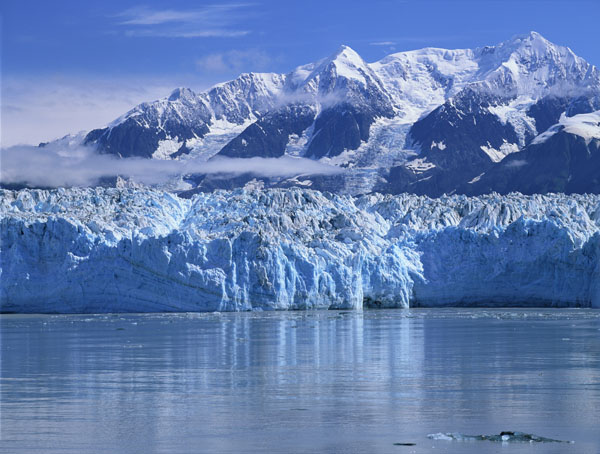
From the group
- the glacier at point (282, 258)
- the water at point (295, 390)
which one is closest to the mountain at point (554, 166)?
the glacier at point (282, 258)

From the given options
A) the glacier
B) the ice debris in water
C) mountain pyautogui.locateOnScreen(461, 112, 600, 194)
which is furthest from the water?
mountain pyautogui.locateOnScreen(461, 112, 600, 194)

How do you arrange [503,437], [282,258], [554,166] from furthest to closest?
[554,166], [282,258], [503,437]

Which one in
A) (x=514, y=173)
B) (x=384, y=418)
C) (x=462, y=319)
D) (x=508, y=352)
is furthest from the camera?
(x=514, y=173)

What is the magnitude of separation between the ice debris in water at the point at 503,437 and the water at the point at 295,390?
9.6 inches

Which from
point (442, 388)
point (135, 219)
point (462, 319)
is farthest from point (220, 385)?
point (135, 219)

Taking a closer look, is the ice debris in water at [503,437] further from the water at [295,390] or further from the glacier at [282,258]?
the glacier at [282,258]

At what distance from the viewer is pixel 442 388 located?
19.0 m

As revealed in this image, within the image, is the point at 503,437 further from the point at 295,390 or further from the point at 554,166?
the point at 554,166

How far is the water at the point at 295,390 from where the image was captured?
14.0 metres

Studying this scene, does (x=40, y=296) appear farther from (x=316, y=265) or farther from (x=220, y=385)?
(x=220, y=385)

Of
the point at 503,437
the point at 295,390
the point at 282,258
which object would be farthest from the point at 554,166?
the point at 503,437

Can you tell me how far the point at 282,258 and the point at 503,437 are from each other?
1458 inches

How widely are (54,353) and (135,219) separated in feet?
109

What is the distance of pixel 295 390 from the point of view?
62.4ft
